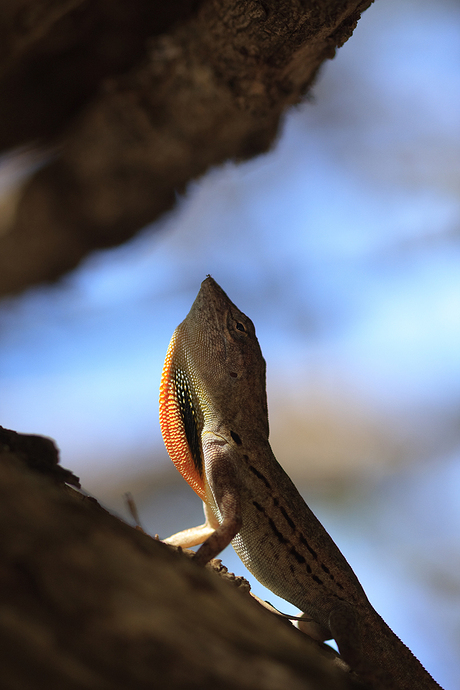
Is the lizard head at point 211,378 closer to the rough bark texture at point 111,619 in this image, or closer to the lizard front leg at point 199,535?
the lizard front leg at point 199,535

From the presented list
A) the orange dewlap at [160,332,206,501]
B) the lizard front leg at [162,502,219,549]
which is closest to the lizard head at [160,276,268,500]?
the orange dewlap at [160,332,206,501]

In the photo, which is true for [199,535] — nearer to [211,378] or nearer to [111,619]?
[211,378]

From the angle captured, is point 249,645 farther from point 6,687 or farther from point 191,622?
point 6,687

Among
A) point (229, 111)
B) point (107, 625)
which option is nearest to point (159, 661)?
point (107, 625)

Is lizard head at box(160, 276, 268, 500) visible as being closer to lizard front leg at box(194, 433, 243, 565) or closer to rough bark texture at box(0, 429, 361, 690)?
lizard front leg at box(194, 433, 243, 565)

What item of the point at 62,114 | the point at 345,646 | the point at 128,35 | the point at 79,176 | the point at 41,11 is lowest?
the point at 345,646

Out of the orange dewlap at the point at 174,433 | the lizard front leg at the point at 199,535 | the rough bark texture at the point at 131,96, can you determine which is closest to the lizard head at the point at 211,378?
the orange dewlap at the point at 174,433

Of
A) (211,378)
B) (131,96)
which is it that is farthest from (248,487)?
(131,96)
